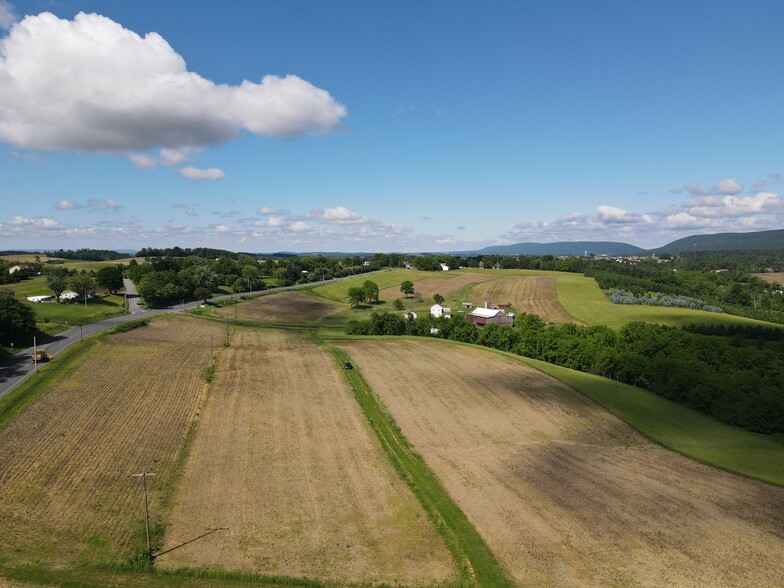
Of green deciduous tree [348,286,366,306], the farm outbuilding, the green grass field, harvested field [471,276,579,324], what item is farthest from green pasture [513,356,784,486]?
the green grass field

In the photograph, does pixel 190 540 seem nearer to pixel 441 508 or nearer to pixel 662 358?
pixel 441 508

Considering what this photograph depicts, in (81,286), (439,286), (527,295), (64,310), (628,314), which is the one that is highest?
(81,286)

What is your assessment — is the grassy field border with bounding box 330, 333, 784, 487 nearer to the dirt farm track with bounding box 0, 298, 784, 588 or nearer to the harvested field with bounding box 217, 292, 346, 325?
the dirt farm track with bounding box 0, 298, 784, 588

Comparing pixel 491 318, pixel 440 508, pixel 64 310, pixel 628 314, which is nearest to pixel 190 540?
pixel 440 508

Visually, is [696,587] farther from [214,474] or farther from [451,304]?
[451,304]

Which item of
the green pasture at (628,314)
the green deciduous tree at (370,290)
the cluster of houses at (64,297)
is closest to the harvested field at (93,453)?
the cluster of houses at (64,297)

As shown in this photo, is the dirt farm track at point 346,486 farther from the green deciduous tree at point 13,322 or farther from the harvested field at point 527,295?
the harvested field at point 527,295
